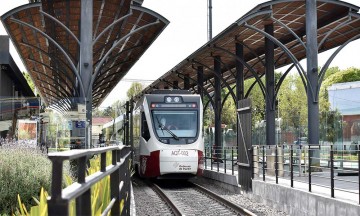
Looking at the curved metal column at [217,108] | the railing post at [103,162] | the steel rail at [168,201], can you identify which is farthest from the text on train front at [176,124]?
the railing post at [103,162]

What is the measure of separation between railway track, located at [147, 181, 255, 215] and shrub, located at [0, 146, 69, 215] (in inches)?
143

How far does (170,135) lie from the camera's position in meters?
18.5

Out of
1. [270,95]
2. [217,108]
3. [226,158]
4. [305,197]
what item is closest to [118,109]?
[217,108]

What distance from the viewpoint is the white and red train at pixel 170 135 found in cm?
1809

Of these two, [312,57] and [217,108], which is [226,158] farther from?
[312,57]

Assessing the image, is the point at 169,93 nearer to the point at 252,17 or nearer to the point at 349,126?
the point at 252,17

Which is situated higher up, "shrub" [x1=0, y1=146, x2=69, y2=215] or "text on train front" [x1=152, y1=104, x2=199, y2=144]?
"text on train front" [x1=152, y1=104, x2=199, y2=144]

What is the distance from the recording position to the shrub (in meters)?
8.42

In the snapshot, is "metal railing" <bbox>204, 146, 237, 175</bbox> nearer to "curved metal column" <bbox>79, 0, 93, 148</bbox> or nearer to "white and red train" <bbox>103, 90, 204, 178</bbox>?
"white and red train" <bbox>103, 90, 204, 178</bbox>

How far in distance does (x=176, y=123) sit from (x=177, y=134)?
17.2 inches

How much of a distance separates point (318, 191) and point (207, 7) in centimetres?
2176

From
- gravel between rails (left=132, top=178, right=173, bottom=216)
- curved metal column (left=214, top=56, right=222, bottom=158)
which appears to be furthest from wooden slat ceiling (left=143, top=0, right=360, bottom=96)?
gravel between rails (left=132, top=178, right=173, bottom=216)

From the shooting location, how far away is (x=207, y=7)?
1237 inches

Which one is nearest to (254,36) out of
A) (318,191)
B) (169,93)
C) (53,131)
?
(169,93)
